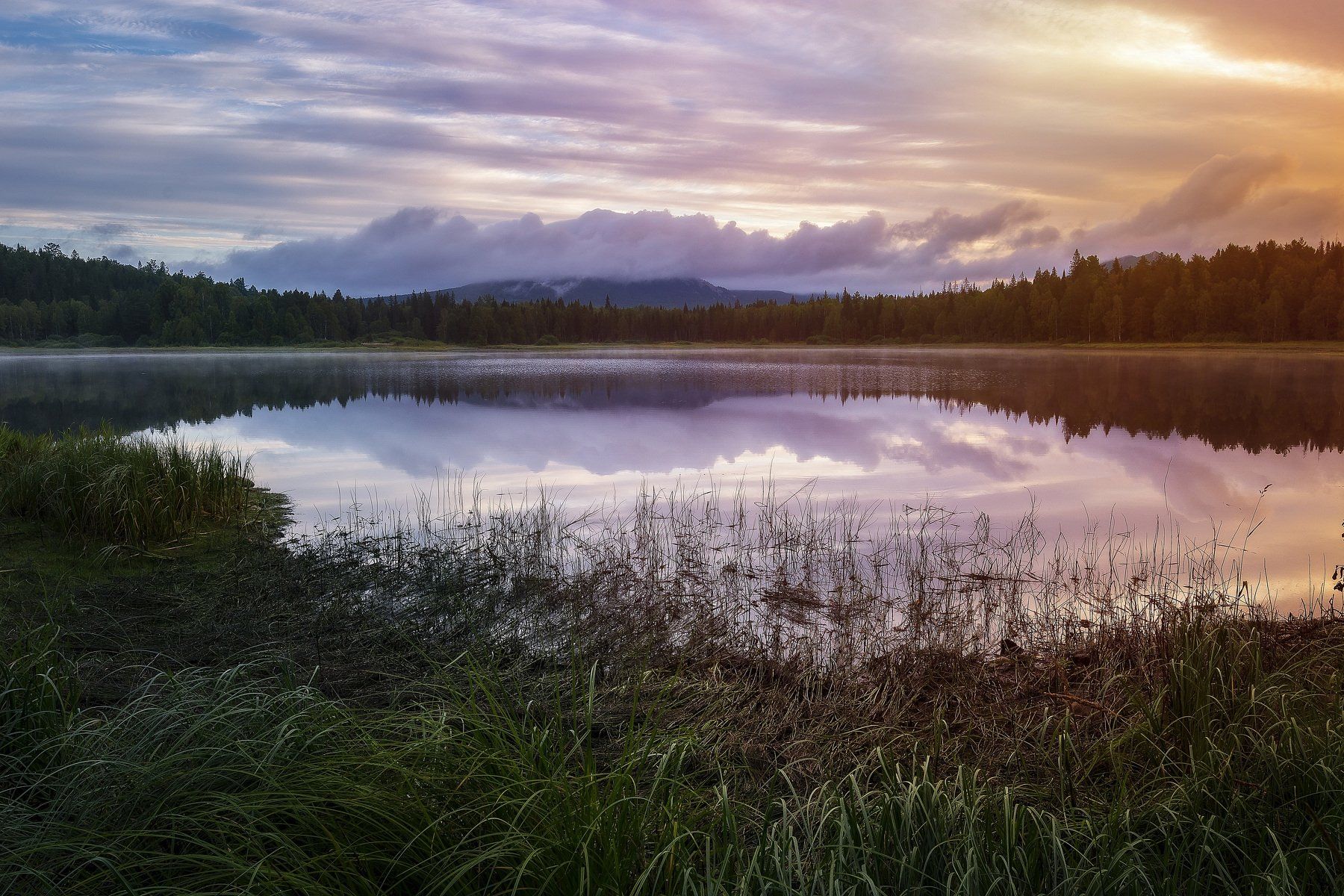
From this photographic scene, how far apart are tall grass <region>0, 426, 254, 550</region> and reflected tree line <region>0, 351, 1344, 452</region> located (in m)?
7.29

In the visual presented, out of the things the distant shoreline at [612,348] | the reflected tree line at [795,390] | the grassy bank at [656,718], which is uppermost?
the distant shoreline at [612,348]

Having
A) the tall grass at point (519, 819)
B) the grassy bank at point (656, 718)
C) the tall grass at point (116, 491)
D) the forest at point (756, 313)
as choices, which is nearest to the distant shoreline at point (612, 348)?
the forest at point (756, 313)

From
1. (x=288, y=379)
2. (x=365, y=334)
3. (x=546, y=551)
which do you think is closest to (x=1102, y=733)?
(x=546, y=551)

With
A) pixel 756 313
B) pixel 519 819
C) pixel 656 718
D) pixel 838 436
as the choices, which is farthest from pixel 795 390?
pixel 756 313

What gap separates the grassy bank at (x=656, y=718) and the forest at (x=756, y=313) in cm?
9627

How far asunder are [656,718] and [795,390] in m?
33.7

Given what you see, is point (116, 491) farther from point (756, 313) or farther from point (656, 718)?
point (756, 313)

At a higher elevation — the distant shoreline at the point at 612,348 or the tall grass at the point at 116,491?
the distant shoreline at the point at 612,348

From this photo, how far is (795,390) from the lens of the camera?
36938 millimetres

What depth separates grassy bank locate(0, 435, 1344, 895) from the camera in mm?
2865

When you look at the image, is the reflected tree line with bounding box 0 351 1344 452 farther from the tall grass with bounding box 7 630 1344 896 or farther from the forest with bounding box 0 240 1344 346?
the forest with bounding box 0 240 1344 346

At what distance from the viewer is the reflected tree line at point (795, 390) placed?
77.0 feet

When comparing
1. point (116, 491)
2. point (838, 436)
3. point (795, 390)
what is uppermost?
point (795, 390)

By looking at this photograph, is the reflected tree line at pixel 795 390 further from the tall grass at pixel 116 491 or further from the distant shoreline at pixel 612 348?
the distant shoreline at pixel 612 348
